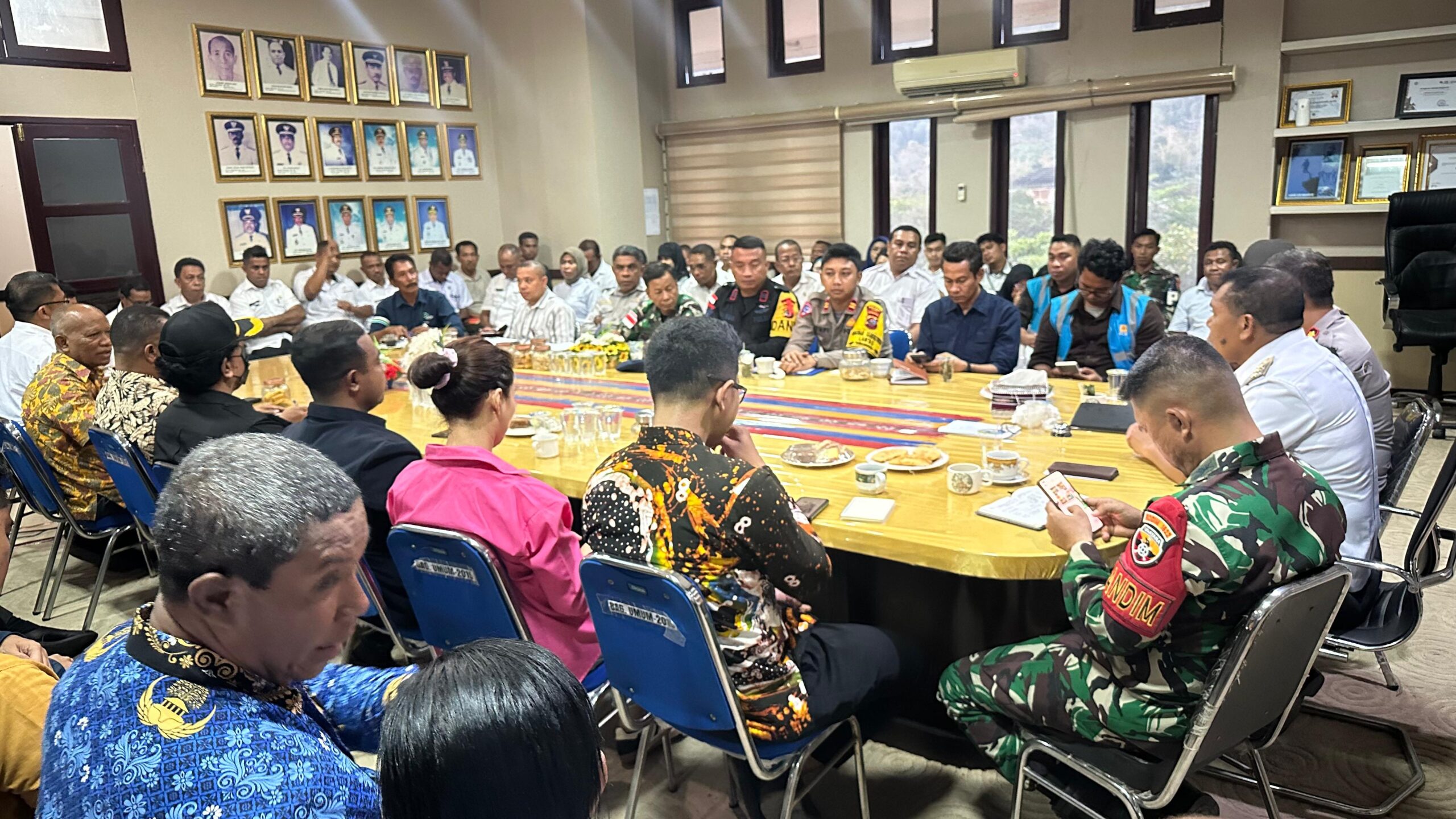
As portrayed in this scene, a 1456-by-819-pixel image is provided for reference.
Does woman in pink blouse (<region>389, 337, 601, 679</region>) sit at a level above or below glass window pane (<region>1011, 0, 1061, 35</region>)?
below

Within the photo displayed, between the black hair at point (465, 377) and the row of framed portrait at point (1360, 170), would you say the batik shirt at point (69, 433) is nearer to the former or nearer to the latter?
the black hair at point (465, 377)

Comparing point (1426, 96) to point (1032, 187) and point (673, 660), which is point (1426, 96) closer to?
point (1032, 187)

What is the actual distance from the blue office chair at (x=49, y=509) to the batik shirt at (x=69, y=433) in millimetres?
49

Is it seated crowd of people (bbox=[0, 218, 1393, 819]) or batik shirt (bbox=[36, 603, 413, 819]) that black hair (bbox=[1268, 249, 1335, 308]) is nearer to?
seated crowd of people (bbox=[0, 218, 1393, 819])

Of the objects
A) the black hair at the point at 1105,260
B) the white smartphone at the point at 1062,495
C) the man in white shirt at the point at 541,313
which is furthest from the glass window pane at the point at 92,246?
the white smartphone at the point at 1062,495

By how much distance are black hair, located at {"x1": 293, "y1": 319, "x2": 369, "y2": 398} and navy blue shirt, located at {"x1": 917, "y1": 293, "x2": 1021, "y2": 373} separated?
113 inches

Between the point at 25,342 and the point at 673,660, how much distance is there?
15.2 feet

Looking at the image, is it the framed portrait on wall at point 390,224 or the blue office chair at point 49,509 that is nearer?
the blue office chair at point 49,509

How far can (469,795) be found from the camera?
2.76ft

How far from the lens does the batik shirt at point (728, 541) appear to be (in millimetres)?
1859

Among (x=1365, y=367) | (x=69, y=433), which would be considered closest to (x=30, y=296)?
(x=69, y=433)

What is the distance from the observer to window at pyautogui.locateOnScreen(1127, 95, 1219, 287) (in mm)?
7199

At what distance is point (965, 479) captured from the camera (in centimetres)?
243

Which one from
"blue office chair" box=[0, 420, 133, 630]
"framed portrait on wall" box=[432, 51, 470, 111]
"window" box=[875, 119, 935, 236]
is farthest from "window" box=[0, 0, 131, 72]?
"window" box=[875, 119, 935, 236]
